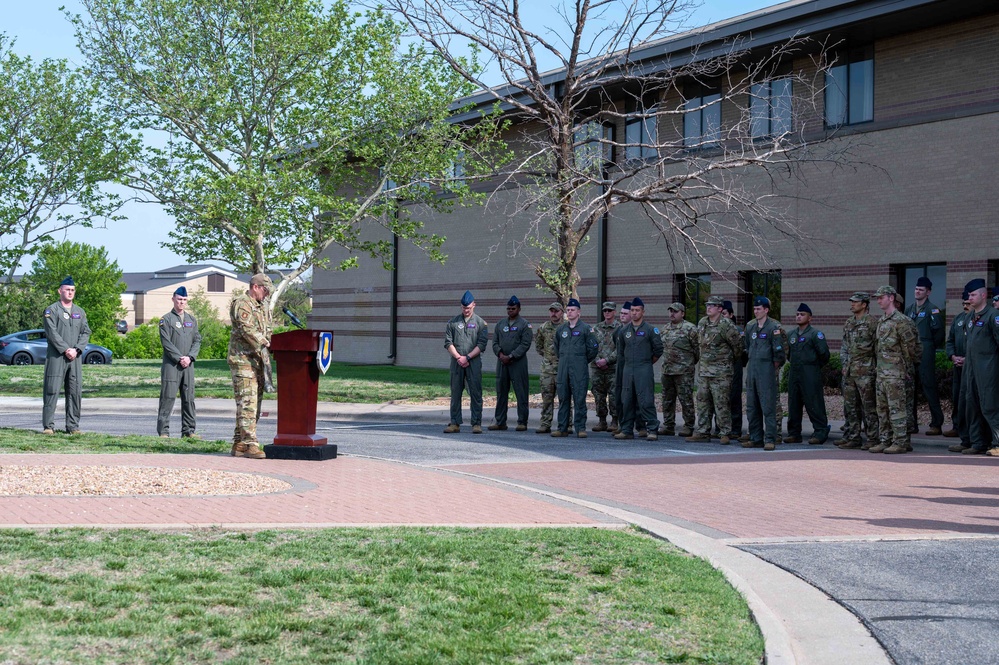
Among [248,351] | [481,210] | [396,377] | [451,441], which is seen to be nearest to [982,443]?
[451,441]

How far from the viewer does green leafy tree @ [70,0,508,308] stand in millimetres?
20953

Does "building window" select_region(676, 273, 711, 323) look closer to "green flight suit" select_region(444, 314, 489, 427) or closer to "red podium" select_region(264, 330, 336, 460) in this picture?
"green flight suit" select_region(444, 314, 489, 427)

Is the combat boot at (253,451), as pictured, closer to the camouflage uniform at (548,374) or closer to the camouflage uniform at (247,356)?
the camouflage uniform at (247,356)

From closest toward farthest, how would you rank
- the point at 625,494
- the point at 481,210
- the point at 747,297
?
the point at 625,494
the point at 747,297
the point at 481,210

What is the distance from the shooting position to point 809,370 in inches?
573

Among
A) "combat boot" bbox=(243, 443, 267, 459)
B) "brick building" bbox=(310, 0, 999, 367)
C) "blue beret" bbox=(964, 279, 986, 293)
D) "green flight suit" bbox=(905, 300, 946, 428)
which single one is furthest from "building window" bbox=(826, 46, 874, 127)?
"combat boot" bbox=(243, 443, 267, 459)

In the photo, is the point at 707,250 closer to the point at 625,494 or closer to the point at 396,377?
the point at 396,377

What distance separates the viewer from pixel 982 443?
1294 cm

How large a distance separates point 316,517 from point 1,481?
3066 millimetres

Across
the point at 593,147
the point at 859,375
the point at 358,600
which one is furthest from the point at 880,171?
the point at 358,600

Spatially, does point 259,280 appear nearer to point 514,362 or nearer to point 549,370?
point 514,362

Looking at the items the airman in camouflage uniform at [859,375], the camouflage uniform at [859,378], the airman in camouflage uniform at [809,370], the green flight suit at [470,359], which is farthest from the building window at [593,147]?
the camouflage uniform at [859,378]

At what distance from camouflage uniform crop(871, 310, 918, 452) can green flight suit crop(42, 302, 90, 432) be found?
408 inches

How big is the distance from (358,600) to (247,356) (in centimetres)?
665
